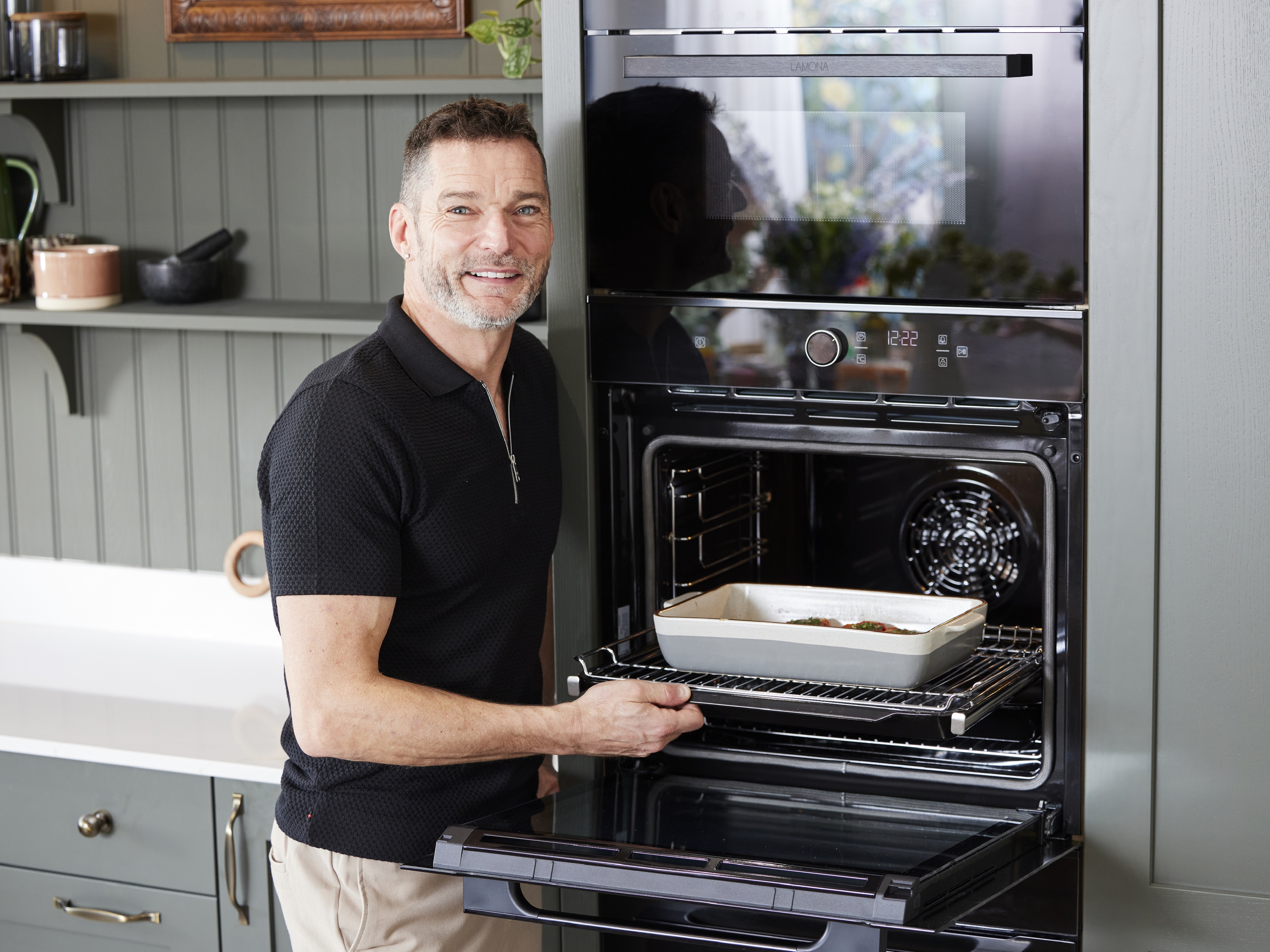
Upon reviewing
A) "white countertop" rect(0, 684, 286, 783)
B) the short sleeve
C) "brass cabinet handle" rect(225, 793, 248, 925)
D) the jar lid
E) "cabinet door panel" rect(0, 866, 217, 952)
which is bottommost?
"cabinet door panel" rect(0, 866, 217, 952)

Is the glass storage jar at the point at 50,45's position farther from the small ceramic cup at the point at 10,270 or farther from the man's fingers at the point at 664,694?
the man's fingers at the point at 664,694

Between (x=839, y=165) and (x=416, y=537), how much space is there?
60cm

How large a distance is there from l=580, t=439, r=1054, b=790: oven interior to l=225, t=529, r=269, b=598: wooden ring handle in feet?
3.38

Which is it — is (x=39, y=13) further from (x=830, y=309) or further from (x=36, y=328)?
(x=830, y=309)

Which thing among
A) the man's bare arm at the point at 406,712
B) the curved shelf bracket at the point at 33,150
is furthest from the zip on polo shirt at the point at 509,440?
the curved shelf bracket at the point at 33,150

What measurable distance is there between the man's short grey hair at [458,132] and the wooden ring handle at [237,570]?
1101 millimetres

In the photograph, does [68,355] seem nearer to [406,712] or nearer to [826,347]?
[406,712]

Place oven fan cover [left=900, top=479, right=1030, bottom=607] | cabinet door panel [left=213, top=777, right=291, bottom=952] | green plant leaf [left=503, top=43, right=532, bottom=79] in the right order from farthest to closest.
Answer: green plant leaf [left=503, top=43, right=532, bottom=79] → cabinet door panel [left=213, top=777, right=291, bottom=952] → oven fan cover [left=900, top=479, right=1030, bottom=607]

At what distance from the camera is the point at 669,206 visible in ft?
5.34

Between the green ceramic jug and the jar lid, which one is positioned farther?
the green ceramic jug

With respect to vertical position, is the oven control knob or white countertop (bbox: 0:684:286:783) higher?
the oven control knob

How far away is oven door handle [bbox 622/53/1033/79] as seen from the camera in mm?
1449

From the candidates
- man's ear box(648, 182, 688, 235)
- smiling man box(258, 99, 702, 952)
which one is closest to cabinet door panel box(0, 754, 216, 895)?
smiling man box(258, 99, 702, 952)

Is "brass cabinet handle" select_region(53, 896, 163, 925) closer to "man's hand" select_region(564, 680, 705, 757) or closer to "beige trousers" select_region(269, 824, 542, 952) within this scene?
"beige trousers" select_region(269, 824, 542, 952)
